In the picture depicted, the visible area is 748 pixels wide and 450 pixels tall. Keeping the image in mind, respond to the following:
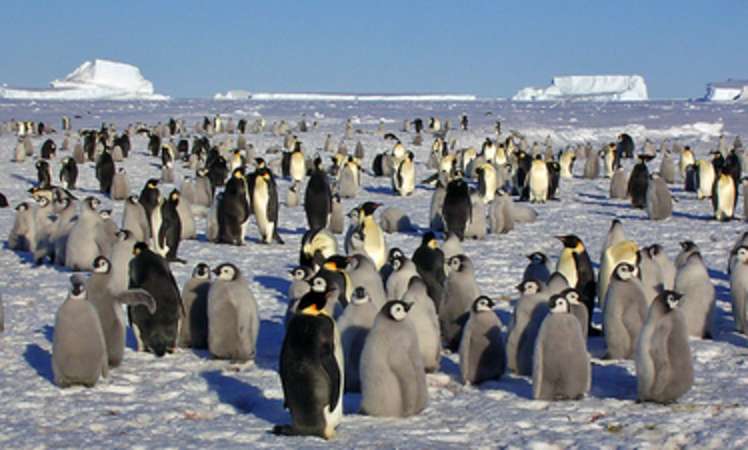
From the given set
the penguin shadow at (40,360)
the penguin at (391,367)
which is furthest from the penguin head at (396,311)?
the penguin shadow at (40,360)

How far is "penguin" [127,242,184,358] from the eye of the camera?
670 centimetres

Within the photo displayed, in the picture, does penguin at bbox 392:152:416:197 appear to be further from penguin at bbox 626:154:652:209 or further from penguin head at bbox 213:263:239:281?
penguin head at bbox 213:263:239:281

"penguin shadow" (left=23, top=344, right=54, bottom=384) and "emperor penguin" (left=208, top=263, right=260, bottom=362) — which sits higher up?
"emperor penguin" (left=208, top=263, right=260, bottom=362)

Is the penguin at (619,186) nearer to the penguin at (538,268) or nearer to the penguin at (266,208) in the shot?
the penguin at (266,208)

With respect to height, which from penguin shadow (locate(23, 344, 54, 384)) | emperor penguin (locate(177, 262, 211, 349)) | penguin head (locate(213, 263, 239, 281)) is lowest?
penguin shadow (locate(23, 344, 54, 384))

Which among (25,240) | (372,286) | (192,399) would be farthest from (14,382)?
(25,240)

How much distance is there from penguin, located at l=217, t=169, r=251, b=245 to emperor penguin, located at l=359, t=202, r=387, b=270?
8.45ft

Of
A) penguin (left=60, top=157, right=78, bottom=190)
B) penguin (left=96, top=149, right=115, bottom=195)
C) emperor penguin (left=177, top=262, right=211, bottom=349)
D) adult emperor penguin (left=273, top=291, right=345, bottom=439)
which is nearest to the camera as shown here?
adult emperor penguin (left=273, top=291, right=345, bottom=439)

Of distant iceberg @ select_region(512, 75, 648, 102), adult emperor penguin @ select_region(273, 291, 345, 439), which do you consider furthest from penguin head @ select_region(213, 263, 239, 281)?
distant iceberg @ select_region(512, 75, 648, 102)

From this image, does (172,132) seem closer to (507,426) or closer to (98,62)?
(507,426)

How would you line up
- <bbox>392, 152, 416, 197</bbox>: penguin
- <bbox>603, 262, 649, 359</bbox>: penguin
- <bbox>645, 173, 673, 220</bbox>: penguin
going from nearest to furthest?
<bbox>603, 262, 649, 359</bbox>: penguin, <bbox>645, 173, 673, 220</bbox>: penguin, <bbox>392, 152, 416, 197</bbox>: penguin

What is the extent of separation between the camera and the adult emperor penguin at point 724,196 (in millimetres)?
14328

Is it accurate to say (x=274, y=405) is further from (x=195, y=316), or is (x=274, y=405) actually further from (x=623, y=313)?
(x=623, y=313)

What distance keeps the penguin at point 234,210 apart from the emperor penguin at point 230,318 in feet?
17.6
